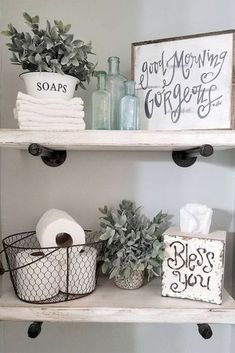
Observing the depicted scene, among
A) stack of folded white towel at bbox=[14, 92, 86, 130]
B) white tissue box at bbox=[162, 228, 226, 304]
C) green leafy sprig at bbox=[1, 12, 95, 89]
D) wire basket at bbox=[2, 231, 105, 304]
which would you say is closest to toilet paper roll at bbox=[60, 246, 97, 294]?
wire basket at bbox=[2, 231, 105, 304]

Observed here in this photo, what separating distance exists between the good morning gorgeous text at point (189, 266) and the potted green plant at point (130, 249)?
0.11 ft

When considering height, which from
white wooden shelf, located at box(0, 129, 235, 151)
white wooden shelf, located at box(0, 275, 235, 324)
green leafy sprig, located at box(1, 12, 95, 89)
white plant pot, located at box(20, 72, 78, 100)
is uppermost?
green leafy sprig, located at box(1, 12, 95, 89)

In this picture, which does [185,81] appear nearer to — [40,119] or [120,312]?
[40,119]

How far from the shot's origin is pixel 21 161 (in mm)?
915

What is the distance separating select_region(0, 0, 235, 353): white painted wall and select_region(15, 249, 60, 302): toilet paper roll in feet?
0.74

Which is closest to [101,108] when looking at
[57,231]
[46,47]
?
[46,47]

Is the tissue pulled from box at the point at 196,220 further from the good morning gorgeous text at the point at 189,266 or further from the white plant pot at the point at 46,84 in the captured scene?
the white plant pot at the point at 46,84

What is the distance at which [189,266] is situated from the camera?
73cm

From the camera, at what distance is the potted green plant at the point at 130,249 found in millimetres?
758

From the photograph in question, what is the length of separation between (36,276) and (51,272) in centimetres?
3

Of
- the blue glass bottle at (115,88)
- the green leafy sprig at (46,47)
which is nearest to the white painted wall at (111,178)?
the blue glass bottle at (115,88)

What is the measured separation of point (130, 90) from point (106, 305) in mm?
478

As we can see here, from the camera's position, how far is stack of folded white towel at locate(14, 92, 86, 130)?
68 cm

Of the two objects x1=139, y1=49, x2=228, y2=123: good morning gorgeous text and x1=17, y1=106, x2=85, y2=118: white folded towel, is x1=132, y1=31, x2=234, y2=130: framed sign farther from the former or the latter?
x1=17, y1=106, x2=85, y2=118: white folded towel
